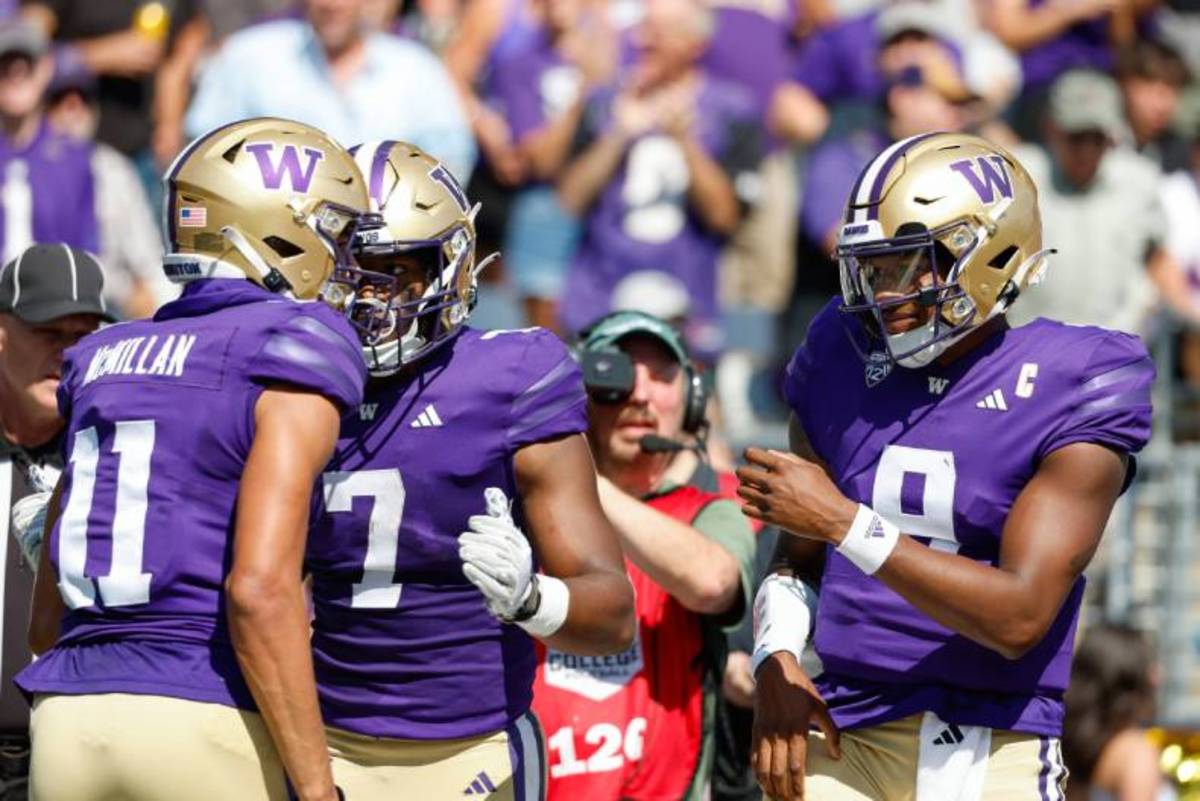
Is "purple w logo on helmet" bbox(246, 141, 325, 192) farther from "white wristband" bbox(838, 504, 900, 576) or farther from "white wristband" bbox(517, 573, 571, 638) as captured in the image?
"white wristband" bbox(838, 504, 900, 576)

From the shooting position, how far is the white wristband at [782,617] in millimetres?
4719

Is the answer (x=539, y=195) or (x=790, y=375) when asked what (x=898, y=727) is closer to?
(x=790, y=375)

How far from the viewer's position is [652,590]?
575 centimetres

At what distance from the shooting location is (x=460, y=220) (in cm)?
476

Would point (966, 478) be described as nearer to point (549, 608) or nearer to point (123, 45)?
point (549, 608)

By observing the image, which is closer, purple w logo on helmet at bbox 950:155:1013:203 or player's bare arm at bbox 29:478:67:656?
player's bare arm at bbox 29:478:67:656

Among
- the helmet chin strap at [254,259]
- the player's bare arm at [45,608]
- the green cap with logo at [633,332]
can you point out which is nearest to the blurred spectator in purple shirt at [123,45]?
the green cap with logo at [633,332]

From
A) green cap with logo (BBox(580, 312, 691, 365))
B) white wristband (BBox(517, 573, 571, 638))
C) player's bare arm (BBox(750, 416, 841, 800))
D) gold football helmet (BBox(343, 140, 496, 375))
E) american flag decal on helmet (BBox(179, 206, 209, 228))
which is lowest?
player's bare arm (BBox(750, 416, 841, 800))

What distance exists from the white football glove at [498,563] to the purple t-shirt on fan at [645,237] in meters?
5.35

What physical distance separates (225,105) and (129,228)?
30.5 inches

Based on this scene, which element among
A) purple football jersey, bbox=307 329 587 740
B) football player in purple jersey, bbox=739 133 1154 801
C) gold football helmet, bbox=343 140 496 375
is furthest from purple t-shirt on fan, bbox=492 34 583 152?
purple football jersey, bbox=307 329 587 740

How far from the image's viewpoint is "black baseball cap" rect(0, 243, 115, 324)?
539cm

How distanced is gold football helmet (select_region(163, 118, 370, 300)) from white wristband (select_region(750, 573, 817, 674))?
1.18 m

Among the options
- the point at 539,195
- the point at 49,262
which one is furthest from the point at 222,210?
the point at 539,195
